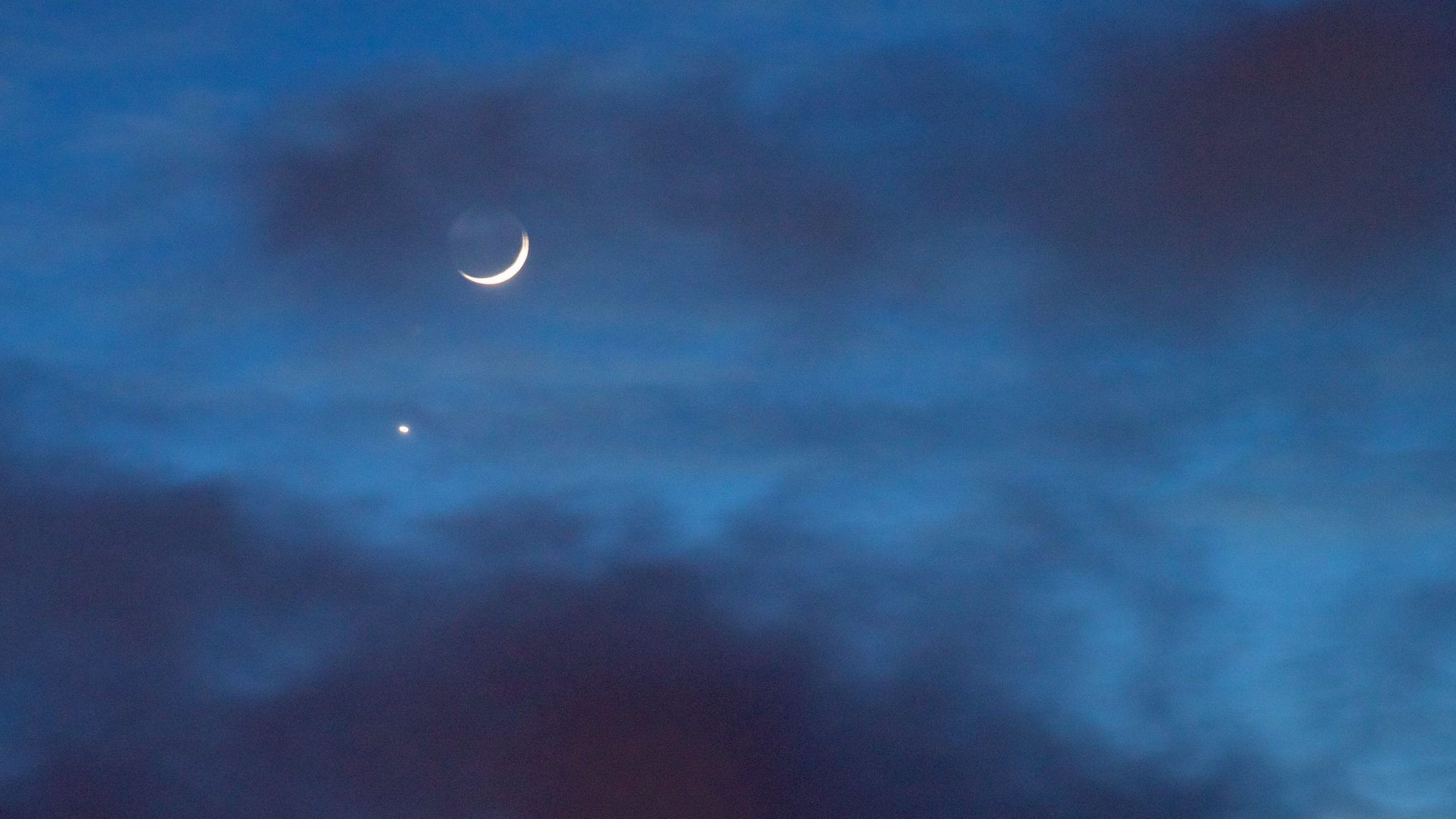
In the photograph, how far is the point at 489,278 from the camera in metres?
68.4

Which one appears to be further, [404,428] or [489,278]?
[404,428]

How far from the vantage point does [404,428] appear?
3848 inches

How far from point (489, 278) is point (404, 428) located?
121 feet
